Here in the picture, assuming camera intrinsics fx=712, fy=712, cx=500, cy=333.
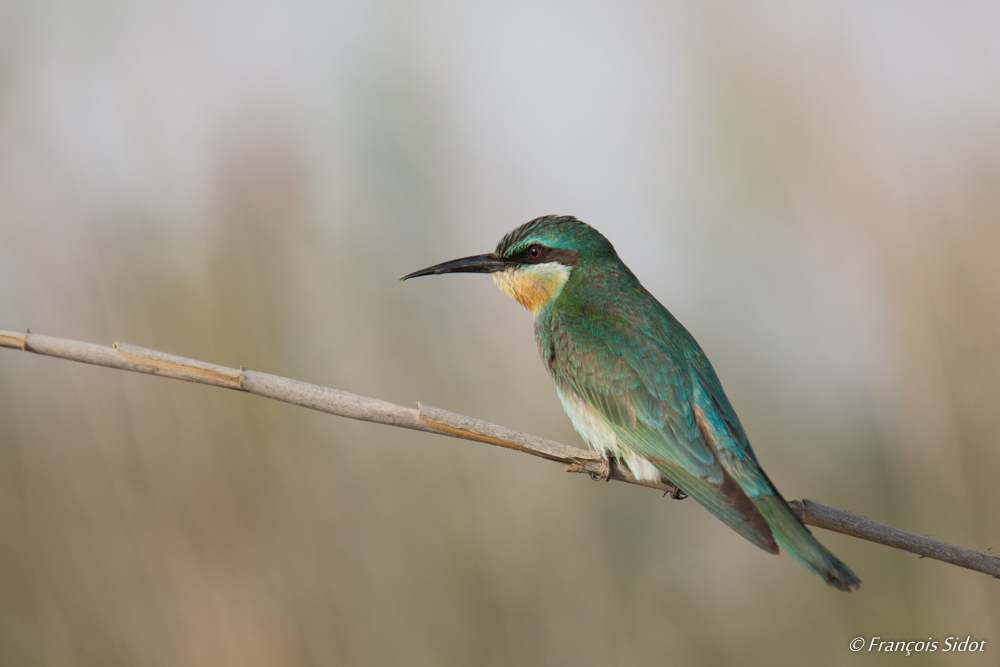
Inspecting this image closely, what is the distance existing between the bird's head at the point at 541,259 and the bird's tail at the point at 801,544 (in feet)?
3.49

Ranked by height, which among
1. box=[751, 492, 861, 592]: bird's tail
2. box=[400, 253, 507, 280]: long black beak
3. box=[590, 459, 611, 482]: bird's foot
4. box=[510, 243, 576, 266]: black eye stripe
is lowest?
box=[751, 492, 861, 592]: bird's tail

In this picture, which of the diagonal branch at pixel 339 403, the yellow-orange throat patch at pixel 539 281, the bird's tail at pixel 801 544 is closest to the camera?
the diagonal branch at pixel 339 403

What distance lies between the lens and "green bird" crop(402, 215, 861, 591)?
178cm

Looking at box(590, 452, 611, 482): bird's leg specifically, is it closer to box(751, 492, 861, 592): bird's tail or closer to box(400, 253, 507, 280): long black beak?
box(751, 492, 861, 592): bird's tail

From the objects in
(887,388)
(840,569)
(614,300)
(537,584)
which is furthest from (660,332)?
(887,388)

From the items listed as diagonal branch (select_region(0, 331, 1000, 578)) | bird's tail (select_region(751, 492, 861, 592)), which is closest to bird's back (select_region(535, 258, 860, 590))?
bird's tail (select_region(751, 492, 861, 592))

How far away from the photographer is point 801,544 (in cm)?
163

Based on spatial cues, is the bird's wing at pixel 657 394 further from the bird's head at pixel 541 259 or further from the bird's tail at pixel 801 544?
the bird's head at pixel 541 259

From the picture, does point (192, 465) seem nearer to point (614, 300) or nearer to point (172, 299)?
point (172, 299)

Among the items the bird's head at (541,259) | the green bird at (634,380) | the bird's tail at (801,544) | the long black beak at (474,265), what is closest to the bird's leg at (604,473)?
the green bird at (634,380)

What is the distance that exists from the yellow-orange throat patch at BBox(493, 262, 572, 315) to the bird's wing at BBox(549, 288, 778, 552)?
196 millimetres

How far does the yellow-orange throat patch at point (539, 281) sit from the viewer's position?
8.39 feet

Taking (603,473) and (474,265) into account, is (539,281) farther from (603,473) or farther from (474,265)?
(603,473)

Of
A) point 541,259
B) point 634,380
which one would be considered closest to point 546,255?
point 541,259
